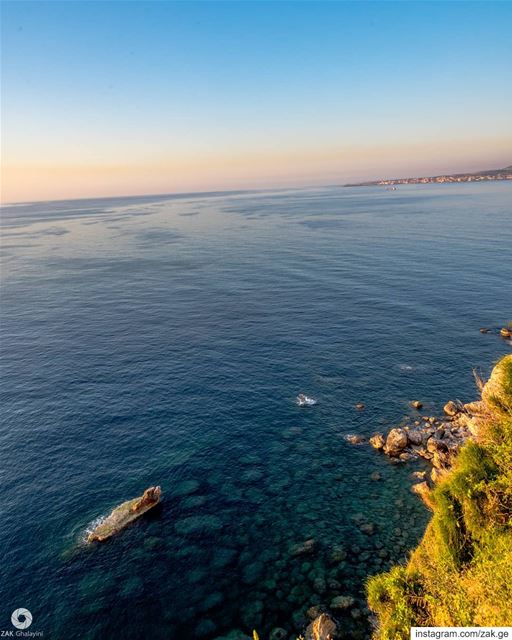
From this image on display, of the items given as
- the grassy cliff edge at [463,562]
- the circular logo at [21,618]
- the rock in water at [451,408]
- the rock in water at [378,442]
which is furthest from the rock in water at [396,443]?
the circular logo at [21,618]

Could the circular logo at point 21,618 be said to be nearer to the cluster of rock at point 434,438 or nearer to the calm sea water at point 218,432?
the calm sea water at point 218,432

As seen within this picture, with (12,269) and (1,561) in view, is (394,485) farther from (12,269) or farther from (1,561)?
(12,269)

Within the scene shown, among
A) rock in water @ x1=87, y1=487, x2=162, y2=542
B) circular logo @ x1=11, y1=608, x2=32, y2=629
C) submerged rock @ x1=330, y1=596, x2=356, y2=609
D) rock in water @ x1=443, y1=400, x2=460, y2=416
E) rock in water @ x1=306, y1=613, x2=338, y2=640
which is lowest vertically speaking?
circular logo @ x1=11, y1=608, x2=32, y2=629

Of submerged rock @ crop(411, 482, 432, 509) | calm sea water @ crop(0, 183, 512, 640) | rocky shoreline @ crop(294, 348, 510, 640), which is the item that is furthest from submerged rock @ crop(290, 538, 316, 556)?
submerged rock @ crop(411, 482, 432, 509)

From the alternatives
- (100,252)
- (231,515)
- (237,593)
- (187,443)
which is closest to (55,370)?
(187,443)

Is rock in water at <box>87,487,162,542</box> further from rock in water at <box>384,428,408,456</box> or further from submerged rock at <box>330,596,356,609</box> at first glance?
rock in water at <box>384,428,408,456</box>

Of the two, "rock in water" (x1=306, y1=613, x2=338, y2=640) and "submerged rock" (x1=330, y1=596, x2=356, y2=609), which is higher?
"rock in water" (x1=306, y1=613, x2=338, y2=640)
